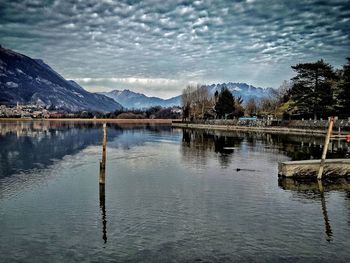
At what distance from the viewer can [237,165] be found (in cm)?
3853

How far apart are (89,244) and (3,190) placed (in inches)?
485

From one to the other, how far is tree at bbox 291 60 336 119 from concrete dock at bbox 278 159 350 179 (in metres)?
65.1

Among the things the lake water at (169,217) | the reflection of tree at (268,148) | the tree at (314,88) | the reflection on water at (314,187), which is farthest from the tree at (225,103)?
the reflection on water at (314,187)

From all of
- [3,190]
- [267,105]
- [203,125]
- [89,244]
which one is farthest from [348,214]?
[267,105]

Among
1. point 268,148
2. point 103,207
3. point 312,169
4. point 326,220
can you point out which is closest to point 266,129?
point 268,148

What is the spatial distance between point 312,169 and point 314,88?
7147 cm

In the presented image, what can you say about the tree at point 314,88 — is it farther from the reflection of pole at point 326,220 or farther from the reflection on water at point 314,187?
the reflection of pole at point 326,220

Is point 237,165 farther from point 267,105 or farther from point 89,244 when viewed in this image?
point 267,105

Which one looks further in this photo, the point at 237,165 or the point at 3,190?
the point at 237,165

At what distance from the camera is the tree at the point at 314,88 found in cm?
9162

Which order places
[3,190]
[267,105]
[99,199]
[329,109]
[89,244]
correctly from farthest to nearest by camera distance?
[267,105] < [329,109] < [3,190] < [99,199] < [89,244]

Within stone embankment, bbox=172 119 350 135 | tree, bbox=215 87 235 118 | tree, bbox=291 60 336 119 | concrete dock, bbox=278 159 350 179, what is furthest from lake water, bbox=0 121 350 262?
tree, bbox=215 87 235 118

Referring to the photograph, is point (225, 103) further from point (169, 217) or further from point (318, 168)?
point (169, 217)

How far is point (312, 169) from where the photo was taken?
2916cm
